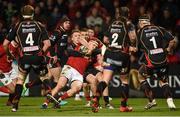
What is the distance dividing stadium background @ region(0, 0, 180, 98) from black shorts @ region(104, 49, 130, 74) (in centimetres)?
612

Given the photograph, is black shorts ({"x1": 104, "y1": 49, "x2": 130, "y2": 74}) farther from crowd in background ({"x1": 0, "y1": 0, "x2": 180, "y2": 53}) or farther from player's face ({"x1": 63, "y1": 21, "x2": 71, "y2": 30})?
crowd in background ({"x1": 0, "y1": 0, "x2": 180, "y2": 53})

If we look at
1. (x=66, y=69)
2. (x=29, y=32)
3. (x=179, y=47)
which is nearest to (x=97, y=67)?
(x=66, y=69)

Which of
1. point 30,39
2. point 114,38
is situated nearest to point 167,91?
point 114,38

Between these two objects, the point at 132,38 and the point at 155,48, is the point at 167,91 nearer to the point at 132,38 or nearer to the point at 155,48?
the point at 155,48

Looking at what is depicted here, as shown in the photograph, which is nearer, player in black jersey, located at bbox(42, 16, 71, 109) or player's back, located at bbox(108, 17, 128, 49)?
player's back, located at bbox(108, 17, 128, 49)

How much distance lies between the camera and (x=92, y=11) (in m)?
22.8

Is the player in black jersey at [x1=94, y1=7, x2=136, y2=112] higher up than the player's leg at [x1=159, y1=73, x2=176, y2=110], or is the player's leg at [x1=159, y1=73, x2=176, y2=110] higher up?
the player in black jersey at [x1=94, y1=7, x2=136, y2=112]

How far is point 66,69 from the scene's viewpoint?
15.6 m

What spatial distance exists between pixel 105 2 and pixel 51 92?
8968mm

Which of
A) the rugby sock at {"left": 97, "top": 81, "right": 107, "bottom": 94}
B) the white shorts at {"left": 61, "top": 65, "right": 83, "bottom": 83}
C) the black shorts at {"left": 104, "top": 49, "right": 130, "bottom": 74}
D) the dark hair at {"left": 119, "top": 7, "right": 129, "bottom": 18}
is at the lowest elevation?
the rugby sock at {"left": 97, "top": 81, "right": 107, "bottom": 94}

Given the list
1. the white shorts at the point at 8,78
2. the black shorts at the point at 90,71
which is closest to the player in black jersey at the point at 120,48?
the black shorts at the point at 90,71

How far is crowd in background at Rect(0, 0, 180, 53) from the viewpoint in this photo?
73.8 feet

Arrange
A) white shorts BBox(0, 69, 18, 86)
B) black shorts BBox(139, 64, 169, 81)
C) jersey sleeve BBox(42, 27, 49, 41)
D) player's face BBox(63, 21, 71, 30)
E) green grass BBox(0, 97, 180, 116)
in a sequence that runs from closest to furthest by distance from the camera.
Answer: green grass BBox(0, 97, 180, 116)
jersey sleeve BBox(42, 27, 49, 41)
black shorts BBox(139, 64, 169, 81)
player's face BBox(63, 21, 71, 30)
white shorts BBox(0, 69, 18, 86)

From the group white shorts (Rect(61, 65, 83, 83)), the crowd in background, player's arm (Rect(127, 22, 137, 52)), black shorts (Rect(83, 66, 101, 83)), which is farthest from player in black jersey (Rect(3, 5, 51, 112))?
the crowd in background
